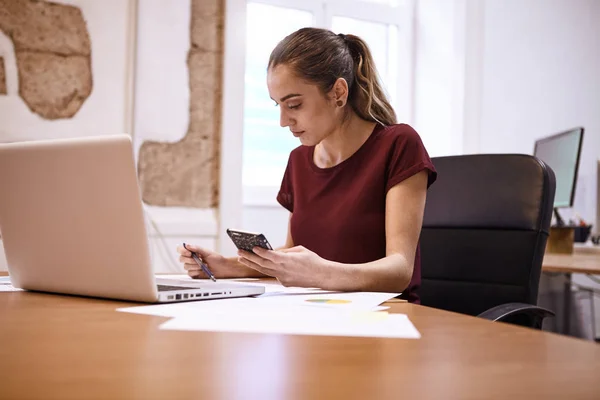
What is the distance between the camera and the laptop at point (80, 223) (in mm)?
820

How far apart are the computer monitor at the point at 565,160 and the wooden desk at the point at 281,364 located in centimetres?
230

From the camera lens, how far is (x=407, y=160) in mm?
A: 1433

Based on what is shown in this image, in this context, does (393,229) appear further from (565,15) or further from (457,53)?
(565,15)

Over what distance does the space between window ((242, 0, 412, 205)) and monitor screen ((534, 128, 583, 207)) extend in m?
1.14

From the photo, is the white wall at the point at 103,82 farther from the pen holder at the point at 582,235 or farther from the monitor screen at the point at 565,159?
the pen holder at the point at 582,235

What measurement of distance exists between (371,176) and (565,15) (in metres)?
2.95

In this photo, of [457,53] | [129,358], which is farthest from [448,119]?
[129,358]

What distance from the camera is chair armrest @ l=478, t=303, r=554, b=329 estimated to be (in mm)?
1154

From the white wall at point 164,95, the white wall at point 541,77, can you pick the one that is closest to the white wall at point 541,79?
the white wall at point 541,77

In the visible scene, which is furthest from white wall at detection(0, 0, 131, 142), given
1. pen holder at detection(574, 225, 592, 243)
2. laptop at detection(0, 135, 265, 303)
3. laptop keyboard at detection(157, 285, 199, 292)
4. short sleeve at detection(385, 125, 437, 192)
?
pen holder at detection(574, 225, 592, 243)

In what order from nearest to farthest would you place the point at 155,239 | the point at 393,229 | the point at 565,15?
Result: the point at 393,229 < the point at 155,239 < the point at 565,15

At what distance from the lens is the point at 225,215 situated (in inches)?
110

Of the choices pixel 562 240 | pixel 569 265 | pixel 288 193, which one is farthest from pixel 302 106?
pixel 562 240

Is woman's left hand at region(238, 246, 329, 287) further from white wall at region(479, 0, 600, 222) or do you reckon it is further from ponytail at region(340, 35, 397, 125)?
white wall at region(479, 0, 600, 222)
